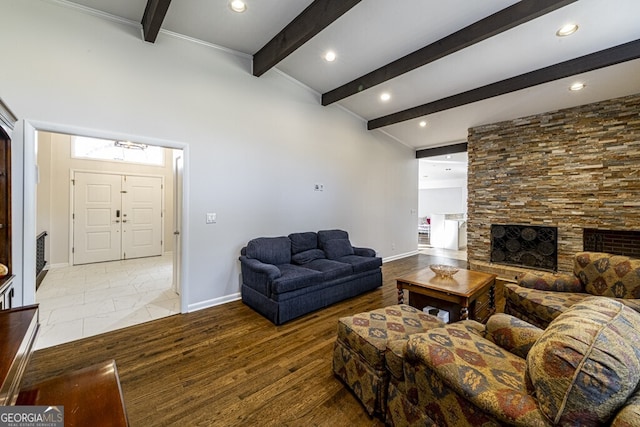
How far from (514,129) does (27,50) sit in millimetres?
6877

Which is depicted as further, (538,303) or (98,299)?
(98,299)

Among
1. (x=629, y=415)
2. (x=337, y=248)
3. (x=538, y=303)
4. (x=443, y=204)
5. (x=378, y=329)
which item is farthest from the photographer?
(x=443, y=204)

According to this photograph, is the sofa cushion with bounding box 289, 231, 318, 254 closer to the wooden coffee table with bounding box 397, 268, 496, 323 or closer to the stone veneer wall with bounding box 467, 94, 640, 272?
the wooden coffee table with bounding box 397, 268, 496, 323

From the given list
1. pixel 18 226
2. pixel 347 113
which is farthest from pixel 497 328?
pixel 347 113

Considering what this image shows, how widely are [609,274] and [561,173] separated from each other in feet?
9.15

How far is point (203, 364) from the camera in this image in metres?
2.25

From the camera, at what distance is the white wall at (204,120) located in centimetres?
245

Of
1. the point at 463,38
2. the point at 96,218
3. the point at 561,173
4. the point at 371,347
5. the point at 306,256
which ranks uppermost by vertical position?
the point at 463,38

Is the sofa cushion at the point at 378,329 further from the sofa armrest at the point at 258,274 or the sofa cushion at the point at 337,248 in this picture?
the sofa cushion at the point at 337,248

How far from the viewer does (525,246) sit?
4887mm

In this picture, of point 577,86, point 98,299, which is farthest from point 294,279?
point 577,86

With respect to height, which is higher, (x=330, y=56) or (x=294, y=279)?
(x=330, y=56)

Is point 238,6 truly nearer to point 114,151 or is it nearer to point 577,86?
point 577,86

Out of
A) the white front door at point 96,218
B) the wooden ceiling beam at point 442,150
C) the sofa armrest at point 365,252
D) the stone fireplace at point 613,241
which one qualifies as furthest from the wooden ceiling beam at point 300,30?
the stone fireplace at point 613,241
